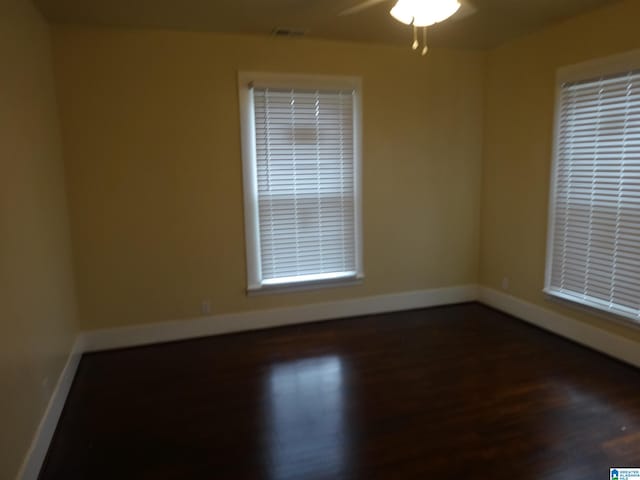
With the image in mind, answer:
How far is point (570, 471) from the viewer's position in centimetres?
208

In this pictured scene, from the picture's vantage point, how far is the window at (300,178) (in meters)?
3.76

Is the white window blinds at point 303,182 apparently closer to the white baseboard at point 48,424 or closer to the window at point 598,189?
the white baseboard at point 48,424

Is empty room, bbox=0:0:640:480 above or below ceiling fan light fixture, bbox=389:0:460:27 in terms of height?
below

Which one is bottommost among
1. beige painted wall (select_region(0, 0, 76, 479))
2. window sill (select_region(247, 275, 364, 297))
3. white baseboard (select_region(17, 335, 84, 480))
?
white baseboard (select_region(17, 335, 84, 480))

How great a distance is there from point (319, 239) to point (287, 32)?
1.76m

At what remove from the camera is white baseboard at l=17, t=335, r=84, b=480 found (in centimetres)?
203

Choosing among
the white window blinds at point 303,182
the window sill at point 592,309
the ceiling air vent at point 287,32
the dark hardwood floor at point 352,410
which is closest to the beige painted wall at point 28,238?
the dark hardwood floor at point 352,410

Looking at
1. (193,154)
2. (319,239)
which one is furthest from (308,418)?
(193,154)

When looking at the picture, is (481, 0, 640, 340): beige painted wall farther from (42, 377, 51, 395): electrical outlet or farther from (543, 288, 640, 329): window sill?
(42, 377, 51, 395): electrical outlet

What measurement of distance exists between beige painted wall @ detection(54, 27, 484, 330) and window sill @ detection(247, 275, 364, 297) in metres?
0.06

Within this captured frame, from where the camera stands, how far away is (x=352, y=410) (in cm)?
265

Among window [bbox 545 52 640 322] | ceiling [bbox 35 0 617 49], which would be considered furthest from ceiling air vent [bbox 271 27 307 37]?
window [bbox 545 52 640 322]

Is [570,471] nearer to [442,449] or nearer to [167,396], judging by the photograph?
[442,449]

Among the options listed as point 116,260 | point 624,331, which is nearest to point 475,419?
point 624,331
